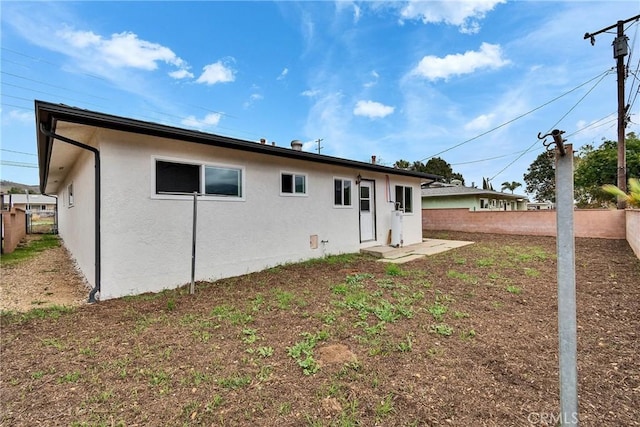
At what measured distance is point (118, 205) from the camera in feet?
16.3

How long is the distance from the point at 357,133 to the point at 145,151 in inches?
683

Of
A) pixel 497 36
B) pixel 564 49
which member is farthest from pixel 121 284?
pixel 564 49

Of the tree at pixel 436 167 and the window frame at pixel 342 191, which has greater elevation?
the tree at pixel 436 167

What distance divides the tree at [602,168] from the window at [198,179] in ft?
87.6

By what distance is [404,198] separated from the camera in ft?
37.9

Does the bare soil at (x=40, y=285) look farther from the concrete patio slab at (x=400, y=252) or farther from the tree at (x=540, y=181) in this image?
the tree at (x=540, y=181)

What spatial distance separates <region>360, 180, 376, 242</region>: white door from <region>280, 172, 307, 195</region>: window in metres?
2.59

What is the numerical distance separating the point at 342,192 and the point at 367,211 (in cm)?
138

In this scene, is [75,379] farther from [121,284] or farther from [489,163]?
[489,163]

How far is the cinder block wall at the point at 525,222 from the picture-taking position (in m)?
12.0

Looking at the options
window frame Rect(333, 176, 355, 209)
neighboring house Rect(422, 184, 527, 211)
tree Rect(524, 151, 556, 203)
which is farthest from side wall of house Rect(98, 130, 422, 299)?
tree Rect(524, 151, 556, 203)

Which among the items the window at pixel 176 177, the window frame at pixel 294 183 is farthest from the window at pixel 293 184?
the window at pixel 176 177

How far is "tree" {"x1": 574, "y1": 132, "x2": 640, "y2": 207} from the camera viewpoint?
856 inches

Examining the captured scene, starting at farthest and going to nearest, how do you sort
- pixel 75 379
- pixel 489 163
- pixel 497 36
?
pixel 489 163 → pixel 497 36 → pixel 75 379
